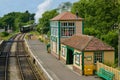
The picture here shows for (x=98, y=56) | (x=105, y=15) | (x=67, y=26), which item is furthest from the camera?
(x=105, y=15)

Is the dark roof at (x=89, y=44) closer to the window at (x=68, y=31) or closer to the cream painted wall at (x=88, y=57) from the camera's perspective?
the cream painted wall at (x=88, y=57)

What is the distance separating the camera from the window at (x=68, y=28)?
40281 millimetres

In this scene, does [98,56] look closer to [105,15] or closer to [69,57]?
[69,57]

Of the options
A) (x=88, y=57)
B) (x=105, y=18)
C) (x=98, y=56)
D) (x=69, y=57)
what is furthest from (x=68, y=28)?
(x=88, y=57)

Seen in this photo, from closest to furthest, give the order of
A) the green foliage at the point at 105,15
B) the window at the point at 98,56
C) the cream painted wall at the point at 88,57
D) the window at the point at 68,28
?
the cream painted wall at the point at 88,57 → the window at the point at 98,56 → the window at the point at 68,28 → the green foliage at the point at 105,15

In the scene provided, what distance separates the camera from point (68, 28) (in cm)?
4034

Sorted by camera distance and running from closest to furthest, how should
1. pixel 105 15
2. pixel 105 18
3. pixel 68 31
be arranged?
pixel 68 31 < pixel 105 18 < pixel 105 15

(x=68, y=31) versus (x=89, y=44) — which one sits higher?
(x=68, y=31)

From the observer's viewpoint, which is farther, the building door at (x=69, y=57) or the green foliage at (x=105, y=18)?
the green foliage at (x=105, y=18)

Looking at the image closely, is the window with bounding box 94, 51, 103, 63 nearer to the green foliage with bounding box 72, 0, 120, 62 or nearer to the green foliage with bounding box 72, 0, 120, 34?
the green foliage with bounding box 72, 0, 120, 62

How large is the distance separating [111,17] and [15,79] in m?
21.8

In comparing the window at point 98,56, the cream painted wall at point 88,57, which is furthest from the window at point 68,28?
the cream painted wall at point 88,57

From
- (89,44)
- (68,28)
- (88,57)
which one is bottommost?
(88,57)

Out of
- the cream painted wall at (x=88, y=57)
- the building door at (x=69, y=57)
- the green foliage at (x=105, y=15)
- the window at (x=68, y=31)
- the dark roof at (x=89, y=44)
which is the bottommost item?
the building door at (x=69, y=57)
